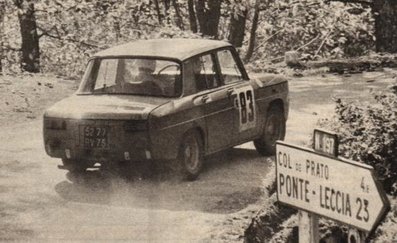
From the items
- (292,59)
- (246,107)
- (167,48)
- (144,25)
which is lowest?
(292,59)

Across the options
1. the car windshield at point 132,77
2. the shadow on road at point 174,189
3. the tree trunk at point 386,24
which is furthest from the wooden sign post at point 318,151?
the tree trunk at point 386,24

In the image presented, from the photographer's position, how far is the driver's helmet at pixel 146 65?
993 cm

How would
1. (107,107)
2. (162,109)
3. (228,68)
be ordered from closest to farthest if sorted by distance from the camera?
(162,109), (107,107), (228,68)

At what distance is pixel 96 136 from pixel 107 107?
35cm

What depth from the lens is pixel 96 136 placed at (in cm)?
918

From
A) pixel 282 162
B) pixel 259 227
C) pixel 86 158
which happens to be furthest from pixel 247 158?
pixel 282 162

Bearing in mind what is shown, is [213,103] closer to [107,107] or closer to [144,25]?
[107,107]

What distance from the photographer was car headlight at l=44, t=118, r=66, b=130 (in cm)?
945

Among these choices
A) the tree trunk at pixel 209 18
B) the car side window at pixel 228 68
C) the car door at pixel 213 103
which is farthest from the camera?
the tree trunk at pixel 209 18

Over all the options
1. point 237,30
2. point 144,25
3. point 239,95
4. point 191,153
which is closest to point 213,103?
point 239,95

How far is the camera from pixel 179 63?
986 centimetres

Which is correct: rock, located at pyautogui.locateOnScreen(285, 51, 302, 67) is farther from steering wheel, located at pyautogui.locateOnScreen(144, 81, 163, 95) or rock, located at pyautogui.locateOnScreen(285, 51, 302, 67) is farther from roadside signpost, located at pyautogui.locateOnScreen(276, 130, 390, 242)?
roadside signpost, located at pyautogui.locateOnScreen(276, 130, 390, 242)

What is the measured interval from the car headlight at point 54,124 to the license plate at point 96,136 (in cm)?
34

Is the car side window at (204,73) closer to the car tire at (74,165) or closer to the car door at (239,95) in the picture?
the car door at (239,95)
